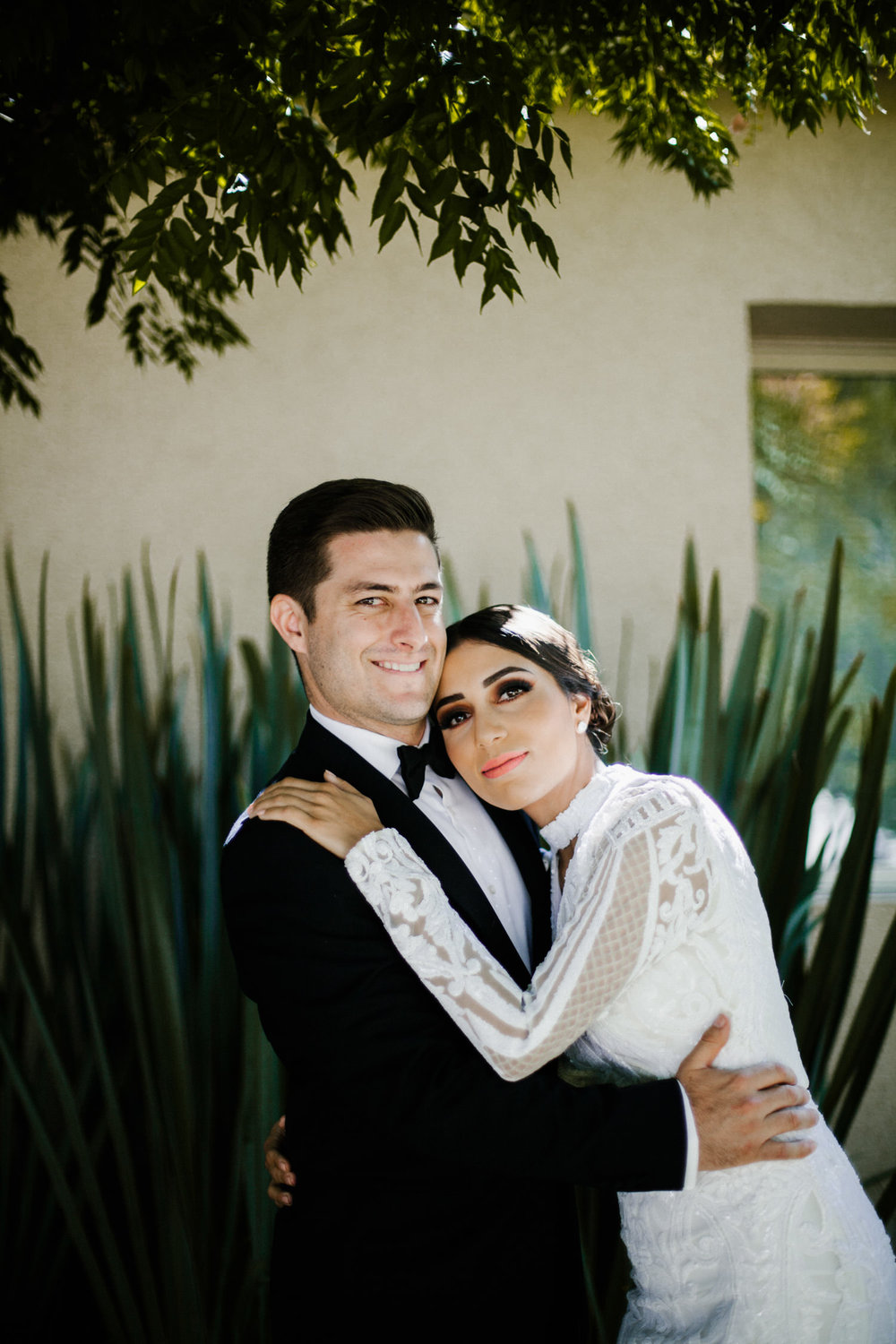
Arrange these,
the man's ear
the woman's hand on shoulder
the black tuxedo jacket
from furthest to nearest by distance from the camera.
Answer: the man's ear < the woman's hand on shoulder < the black tuxedo jacket

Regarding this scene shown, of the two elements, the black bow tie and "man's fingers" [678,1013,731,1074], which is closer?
"man's fingers" [678,1013,731,1074]

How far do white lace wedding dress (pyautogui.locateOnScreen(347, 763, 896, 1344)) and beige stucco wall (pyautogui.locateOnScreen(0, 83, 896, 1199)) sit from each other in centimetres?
172

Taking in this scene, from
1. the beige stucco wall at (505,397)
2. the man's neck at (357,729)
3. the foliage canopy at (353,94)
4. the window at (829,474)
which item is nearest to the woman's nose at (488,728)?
the man's neck at (357,729)

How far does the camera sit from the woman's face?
1493 millimetres

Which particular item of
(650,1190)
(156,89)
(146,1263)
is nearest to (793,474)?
(156,89)

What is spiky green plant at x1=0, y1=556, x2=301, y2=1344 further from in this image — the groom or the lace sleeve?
the lace sleeve

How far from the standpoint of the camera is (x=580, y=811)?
58.7 inches

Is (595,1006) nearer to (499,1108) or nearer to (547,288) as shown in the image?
(499,1108)

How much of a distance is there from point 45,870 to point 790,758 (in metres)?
1.61

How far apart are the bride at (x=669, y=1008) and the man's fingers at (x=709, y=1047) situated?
20 mm

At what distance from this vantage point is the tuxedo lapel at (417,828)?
54.0 inches

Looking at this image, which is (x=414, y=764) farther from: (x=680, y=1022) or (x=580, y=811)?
(x=680, y=1022)

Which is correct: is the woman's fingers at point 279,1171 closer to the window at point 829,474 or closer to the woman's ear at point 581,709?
the woman's ear at point 581,709

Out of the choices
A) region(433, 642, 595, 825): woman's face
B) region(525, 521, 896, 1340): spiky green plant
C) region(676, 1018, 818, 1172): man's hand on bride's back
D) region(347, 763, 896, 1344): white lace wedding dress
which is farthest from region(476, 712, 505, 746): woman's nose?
region(525, 521, 896, 1340): spiky green plant
